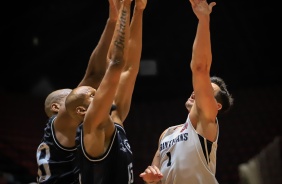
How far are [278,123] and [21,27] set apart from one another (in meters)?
6.67

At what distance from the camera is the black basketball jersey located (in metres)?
2.46

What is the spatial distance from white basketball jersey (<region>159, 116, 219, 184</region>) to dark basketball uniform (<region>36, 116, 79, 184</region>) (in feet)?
1.81

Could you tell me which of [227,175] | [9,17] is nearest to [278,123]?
[227,175]

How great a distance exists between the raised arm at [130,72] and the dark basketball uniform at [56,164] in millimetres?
366

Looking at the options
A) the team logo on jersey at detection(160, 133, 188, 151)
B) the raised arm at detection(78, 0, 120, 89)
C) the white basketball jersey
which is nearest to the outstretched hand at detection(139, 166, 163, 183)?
the white basketball jersey

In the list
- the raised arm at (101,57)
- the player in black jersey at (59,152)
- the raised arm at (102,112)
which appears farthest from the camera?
the raised arm at (101,57)

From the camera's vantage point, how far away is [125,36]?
258 cm

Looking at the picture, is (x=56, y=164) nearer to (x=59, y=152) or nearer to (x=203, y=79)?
(x=59, y=152)

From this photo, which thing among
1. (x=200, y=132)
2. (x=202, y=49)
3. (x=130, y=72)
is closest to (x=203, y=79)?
(x=202, y=49)

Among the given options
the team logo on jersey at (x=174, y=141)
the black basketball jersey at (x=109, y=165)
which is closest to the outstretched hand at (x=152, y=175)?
the black basketball jersey at (x=109, y=165)

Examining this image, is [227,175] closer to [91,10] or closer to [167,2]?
[167,2]

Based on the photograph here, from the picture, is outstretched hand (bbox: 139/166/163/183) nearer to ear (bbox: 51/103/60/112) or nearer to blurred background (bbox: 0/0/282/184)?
ear (bbox: 51/103/60/112)

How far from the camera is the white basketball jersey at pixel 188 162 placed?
2795 millimetres

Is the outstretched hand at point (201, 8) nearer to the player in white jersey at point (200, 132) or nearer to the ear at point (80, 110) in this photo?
the player in white jersey at point (200, 132)
